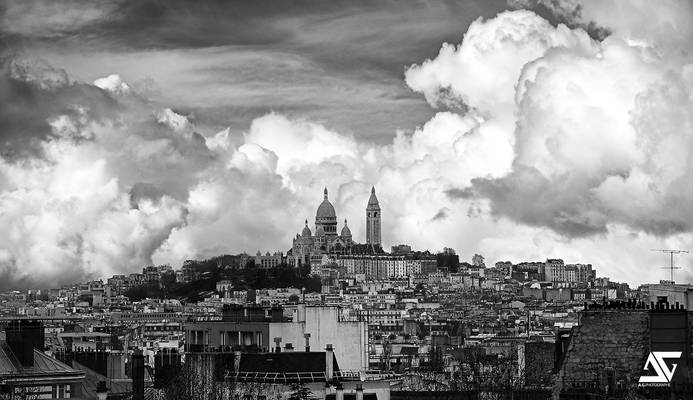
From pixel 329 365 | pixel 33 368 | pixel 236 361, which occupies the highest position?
pixel 236 361

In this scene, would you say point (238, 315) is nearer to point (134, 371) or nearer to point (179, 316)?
point (134, 371)

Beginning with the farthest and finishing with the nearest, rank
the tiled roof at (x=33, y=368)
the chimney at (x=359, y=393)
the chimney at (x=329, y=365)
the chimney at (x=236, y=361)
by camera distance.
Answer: the chimney at (x=236, y=361) → the chimney at (x=329, y=365) → the chimney at (x=359, y=393) → the tiled roof at (x=33, y=368)

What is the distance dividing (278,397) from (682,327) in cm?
1250

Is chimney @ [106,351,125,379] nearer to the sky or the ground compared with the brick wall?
nearer to the sky

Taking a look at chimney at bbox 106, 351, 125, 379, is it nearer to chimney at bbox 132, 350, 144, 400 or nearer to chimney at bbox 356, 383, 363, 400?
chimney at bbox 356, 383, 363, 400

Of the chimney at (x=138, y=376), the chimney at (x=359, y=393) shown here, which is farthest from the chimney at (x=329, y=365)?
the chimney at (x=138, y=376)

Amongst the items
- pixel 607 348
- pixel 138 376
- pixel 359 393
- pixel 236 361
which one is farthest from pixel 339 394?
pixel 607 348

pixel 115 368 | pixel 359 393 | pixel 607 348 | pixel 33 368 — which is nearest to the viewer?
pixel 607 348

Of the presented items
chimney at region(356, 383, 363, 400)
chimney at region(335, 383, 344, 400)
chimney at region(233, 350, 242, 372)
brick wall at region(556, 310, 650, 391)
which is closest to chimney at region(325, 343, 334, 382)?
chimney at region(335, 383, 344, 400)

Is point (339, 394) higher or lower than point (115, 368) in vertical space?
lower

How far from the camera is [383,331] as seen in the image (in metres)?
160

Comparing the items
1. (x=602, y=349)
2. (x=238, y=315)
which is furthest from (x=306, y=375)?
(x=602, y=349)

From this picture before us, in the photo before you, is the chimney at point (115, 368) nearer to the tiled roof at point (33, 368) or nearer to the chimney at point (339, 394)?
the chimney at point (339, 394)

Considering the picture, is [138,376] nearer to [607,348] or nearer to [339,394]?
[339,394]
